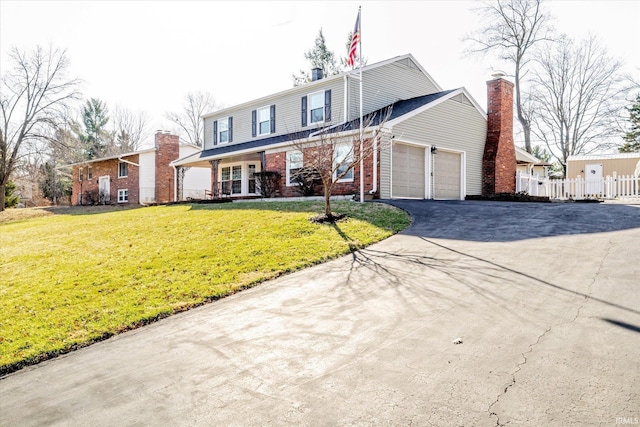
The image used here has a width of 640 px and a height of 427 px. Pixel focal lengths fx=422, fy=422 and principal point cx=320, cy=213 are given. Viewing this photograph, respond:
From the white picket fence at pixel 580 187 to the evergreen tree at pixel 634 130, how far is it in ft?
54.1

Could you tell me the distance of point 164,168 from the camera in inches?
1109

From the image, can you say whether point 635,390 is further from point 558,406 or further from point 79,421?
point 79,421

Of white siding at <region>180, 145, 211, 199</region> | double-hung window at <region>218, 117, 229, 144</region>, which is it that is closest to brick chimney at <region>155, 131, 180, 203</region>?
white siding at <region>180, 145, 211, 199</region>

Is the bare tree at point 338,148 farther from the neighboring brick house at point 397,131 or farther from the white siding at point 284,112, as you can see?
the white siding at point 284,112

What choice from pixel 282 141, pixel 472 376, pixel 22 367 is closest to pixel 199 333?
pixel 22 367

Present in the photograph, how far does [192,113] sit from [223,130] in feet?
80.3

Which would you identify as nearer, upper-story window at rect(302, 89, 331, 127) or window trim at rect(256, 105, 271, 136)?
upper-story window at rect(302, 89, 331, 127)

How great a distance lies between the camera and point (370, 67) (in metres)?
17.9

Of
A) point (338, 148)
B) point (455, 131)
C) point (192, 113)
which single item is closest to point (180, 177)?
point (338, 148)

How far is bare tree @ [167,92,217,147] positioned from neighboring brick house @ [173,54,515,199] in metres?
25.9

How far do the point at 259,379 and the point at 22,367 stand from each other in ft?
10.7

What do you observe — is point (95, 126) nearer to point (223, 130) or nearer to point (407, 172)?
point (223, 130)

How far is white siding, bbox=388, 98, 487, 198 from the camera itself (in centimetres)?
1583

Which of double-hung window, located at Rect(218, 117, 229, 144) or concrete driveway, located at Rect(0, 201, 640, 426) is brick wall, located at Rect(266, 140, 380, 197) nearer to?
double-hung window, located at Rect(218, 117, 229, 144)
